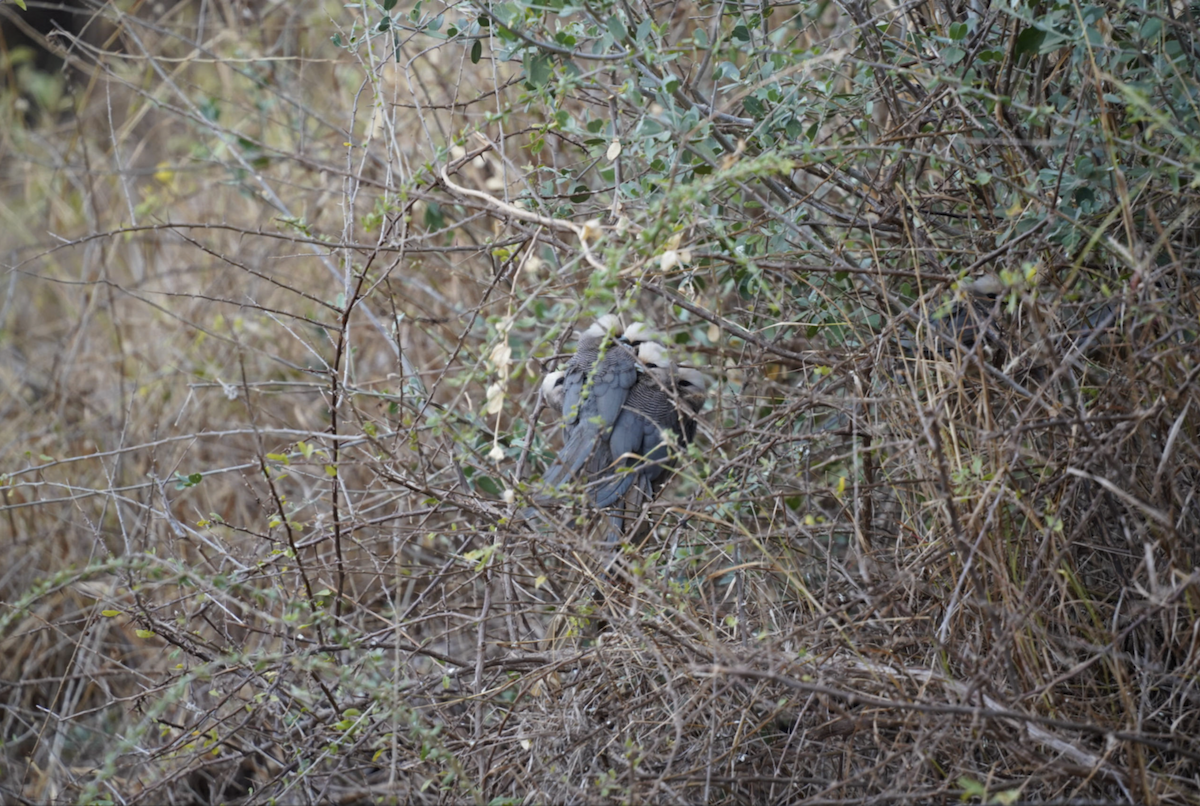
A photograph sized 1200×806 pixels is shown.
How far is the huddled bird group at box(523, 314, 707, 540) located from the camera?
Answer: 2924mm

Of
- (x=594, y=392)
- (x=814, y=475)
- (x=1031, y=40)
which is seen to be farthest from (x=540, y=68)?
(x=814, y=475)

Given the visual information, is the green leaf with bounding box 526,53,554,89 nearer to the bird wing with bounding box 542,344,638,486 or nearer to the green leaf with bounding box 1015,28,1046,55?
the bird wing with bounding box 542,344,638,486

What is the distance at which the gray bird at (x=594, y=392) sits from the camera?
2928 millimetres

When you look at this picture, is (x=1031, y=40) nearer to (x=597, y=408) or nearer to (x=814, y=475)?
(x=814, y=475)

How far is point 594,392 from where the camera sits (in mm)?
3070

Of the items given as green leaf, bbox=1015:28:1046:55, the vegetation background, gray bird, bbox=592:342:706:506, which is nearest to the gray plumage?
the vegetation background

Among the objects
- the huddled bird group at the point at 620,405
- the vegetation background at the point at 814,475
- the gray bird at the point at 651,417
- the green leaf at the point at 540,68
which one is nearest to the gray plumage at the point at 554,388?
the huddled bird group at the point at 620,405

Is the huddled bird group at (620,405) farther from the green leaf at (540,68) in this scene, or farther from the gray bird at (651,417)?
the green leaf at (540,68)

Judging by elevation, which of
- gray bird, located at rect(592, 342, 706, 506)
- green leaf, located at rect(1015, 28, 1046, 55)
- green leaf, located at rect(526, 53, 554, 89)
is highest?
green leaf, located at rect(1015, 28, 1046, 55)

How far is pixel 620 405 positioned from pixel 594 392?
10 centimetres

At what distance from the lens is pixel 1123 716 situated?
2074 millimetres

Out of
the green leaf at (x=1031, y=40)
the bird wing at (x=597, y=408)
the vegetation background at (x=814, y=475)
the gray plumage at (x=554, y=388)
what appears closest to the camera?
the vegetation background at (x=814, y=475)

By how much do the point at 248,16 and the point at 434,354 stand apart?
7.20 feet

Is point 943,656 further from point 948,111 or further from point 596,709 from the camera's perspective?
point 948,111
